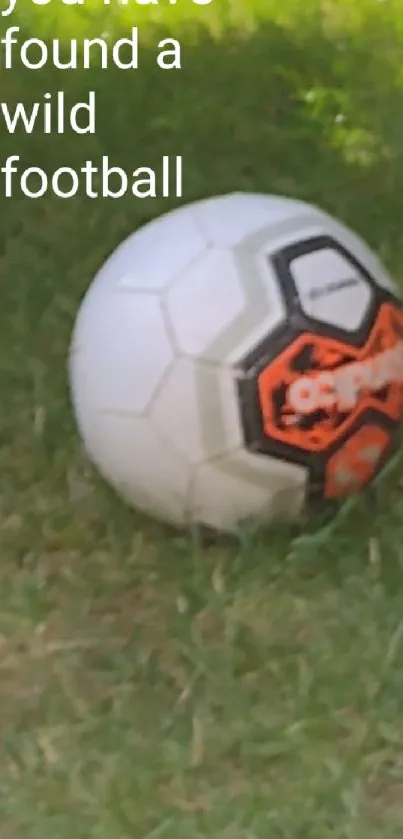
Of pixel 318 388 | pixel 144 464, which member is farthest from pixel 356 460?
pixel 144 464

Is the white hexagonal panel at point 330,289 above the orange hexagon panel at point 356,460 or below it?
above

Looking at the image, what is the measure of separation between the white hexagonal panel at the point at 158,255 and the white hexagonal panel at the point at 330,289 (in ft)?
0.37

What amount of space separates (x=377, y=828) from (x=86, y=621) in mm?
413

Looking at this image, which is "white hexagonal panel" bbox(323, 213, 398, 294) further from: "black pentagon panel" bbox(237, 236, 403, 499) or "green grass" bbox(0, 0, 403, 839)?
"green grass" bbox(0, 0, 403, 839)

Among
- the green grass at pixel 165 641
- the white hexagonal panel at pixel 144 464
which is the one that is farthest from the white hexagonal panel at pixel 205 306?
the green grass at pixel 165 641

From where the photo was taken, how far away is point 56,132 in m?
2.24

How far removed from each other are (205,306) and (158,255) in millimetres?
92

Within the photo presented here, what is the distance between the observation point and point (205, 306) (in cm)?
130

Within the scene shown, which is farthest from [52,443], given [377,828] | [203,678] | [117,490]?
[377,828]

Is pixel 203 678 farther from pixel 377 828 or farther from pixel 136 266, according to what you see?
pixel 136 266

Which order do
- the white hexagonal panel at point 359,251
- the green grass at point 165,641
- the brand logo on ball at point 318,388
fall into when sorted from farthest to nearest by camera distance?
the white hexagonal panel at point 359,251 → the brand logo on ball at point 318,388 → the green grass at point 165,641

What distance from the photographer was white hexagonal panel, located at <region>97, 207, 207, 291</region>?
52.4 inches

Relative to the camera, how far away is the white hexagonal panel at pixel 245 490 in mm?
1317

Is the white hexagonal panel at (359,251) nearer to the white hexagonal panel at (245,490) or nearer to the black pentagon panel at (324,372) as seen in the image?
the black pentagon panel at (324,372)
